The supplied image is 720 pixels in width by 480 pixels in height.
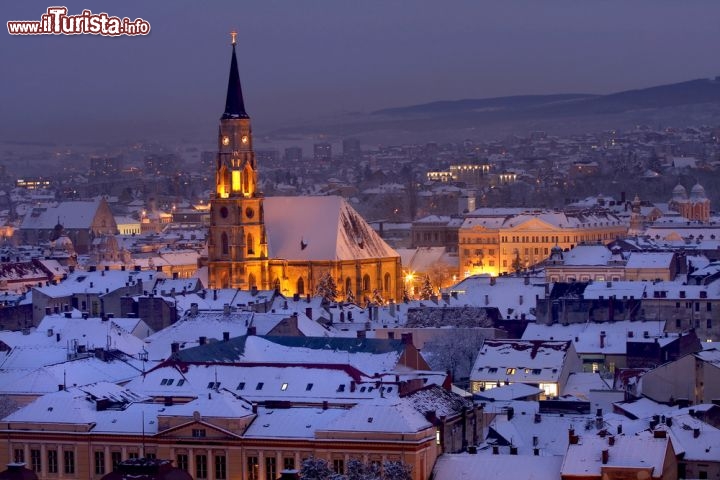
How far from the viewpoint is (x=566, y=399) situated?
6862 cm

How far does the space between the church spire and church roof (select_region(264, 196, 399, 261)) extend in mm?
7328

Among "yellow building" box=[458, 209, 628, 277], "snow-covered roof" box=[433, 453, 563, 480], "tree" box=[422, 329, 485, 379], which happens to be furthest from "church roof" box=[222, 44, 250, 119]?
"snow-covered roof" box=[433, 453, 563, 480]

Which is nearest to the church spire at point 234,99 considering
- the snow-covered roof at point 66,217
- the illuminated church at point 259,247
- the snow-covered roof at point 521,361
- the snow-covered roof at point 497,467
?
the illuminated church at point 259,247

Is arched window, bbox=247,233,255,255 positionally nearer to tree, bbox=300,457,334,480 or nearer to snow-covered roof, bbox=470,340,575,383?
snow-covered roof, bbox=470,340,575,383

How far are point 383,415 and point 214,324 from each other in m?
25.0

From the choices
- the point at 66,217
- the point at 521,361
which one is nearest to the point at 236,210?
the point at 521,361

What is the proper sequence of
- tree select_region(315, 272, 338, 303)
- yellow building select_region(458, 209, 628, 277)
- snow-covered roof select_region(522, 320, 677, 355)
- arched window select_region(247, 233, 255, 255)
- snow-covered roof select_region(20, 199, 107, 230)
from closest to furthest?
snow-covered roof select_region(522, 320, 677, 355)
tree select_region(315, 272, 338, 303)
arched window select_region(247, 233, 255, 255)
yellow building select_region(458, 209, 628, 277)
snow-covered roof select_region(20, 199, 107, 230)

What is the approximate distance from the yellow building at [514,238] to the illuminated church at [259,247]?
34.4m

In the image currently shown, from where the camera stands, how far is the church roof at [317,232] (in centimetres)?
11556

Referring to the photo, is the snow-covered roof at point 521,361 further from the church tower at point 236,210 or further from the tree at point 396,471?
the church tower at point 236,210

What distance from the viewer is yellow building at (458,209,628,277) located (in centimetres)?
15325

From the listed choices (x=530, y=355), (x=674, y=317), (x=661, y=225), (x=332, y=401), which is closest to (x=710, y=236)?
(x=661, y=225)

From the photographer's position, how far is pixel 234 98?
374 feet

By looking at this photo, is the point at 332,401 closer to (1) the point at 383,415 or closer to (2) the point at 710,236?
(1) the point at 383,415
